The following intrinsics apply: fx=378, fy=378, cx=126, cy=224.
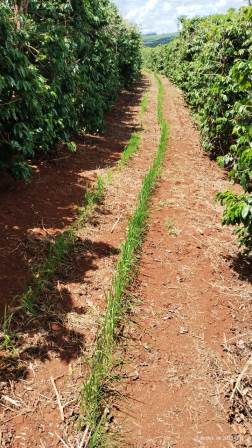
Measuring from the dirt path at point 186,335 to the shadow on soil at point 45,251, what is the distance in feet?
2.42

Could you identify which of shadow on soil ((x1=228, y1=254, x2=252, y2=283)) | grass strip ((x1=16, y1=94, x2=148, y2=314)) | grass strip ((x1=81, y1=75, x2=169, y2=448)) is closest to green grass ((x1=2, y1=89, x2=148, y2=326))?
grass strip ((x1=16, y1=94, x2=148, y2=314))

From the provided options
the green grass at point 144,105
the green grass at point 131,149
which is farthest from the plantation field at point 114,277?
the green grass at point 144,105

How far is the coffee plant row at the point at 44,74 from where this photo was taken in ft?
20.9

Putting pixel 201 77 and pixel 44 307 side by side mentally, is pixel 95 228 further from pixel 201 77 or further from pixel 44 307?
pixel 201 77

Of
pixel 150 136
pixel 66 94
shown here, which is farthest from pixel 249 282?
pixel 150 136

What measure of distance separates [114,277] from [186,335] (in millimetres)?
1298

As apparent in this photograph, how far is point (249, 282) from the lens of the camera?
5543mm

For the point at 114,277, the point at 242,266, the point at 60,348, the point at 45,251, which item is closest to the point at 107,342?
the point at 60,348

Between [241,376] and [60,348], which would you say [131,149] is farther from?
[241,376]

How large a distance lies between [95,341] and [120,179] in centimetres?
564

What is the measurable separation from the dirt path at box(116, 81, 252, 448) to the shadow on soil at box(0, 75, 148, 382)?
74 cm

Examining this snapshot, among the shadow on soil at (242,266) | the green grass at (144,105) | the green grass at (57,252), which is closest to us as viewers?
the green grass at (57,252)

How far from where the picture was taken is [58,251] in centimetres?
546

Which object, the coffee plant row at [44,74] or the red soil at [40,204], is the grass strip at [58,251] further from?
the coffee plant row at [44,74]
